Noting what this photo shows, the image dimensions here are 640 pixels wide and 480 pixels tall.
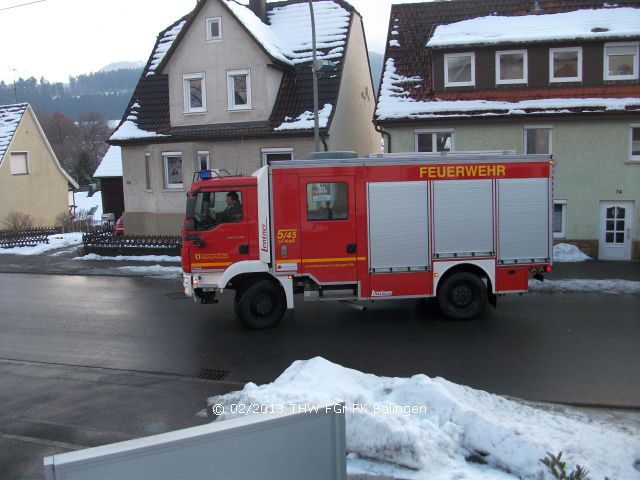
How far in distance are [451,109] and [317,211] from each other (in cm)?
1131

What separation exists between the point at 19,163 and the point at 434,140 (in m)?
26.1

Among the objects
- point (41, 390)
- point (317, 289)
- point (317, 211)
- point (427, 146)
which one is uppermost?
point (427, 146)

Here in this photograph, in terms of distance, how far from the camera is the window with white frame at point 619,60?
2011 centimetres

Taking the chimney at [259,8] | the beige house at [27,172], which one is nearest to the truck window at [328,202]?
the chimney at [259,8]

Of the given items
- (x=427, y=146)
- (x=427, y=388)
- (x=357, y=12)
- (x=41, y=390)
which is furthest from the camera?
(x=357, y=12)

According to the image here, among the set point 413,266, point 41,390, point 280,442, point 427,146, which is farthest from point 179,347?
point 427,146

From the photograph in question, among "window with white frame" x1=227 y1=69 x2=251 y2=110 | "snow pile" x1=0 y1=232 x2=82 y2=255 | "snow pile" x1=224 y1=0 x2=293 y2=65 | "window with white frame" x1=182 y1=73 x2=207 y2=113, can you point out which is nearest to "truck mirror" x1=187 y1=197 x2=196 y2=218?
"window with white frame" x1=227 y1=69 x2=251 y2=110

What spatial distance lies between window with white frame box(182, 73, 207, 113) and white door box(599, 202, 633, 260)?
49.0 feet

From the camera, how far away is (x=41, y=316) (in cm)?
1260

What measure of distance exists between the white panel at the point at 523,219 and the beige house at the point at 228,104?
37.6ft

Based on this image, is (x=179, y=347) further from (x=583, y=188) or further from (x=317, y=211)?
(x=583, y=188)

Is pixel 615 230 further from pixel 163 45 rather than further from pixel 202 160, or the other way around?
pixel 163 45

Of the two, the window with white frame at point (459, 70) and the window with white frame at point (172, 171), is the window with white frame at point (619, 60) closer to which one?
the window with white frame at point (459, 70)

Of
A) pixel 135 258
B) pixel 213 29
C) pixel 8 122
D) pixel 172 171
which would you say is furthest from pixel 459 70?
pixel 8 122
